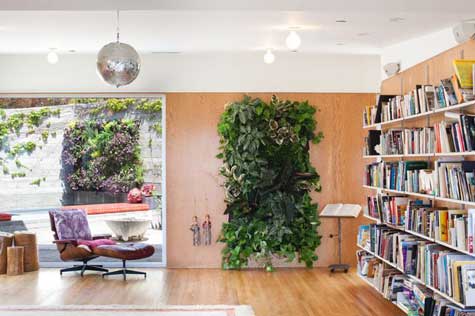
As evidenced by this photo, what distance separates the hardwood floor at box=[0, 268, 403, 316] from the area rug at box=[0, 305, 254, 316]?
200 mm

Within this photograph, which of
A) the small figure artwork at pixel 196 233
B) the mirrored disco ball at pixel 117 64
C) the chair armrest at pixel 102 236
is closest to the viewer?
the mirrored disco ball at pixel 117 64

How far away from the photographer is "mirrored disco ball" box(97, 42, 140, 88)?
568cm

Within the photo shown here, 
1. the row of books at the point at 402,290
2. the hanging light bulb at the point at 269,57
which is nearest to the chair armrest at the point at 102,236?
the hanging light bulb at the point at 269,57

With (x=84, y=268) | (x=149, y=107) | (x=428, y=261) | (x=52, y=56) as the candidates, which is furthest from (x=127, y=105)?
(x=428, y=261)

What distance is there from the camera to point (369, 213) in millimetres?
8047

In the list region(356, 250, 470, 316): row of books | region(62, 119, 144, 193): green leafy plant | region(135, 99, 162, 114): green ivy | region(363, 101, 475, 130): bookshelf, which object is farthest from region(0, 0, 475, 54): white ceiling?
region(356, 250, 470, 316): row of books

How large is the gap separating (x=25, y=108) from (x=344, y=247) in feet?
16.5

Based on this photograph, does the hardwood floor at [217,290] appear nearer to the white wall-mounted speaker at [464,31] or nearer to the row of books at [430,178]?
the row of books at [430,178]

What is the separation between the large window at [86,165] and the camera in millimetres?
9633

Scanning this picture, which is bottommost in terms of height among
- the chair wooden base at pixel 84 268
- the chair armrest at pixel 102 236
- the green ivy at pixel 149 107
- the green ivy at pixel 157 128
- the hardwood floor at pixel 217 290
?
the hardwood floor at pixel 217 290

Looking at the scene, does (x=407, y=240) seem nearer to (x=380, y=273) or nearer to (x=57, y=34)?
(x=380, y=273)

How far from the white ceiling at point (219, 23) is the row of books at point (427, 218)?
5.59 feet

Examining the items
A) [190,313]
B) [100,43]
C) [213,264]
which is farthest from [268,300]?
[100,43]

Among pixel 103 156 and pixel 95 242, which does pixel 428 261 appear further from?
pixel 103 156
